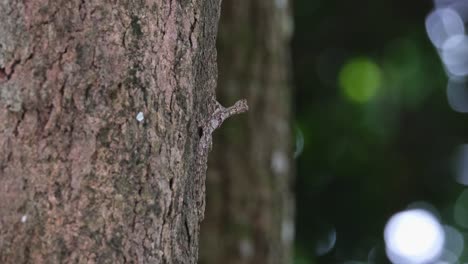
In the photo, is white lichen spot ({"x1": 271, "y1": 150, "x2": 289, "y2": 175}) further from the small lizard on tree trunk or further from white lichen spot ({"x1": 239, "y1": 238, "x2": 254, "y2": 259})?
the small lizard on tree trunk

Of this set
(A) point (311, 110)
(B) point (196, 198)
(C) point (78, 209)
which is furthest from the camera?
(A) point (311, 110)

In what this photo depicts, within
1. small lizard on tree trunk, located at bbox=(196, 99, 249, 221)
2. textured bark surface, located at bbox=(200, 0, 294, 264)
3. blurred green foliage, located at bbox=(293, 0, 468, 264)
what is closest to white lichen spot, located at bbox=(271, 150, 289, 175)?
textured bark surface, located at bbox=(200, 0, 294, 264)

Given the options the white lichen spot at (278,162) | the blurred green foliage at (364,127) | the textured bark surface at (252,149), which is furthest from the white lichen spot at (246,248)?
the blurred green foliage at (364,127)

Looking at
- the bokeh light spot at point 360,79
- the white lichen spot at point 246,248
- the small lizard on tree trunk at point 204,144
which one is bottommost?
the white lichen spot at point 246,248

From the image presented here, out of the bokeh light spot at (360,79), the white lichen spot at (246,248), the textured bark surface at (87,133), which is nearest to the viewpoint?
the textured bark surface at (87,133)

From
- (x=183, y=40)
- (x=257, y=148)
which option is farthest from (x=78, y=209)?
(x=257, y=148)

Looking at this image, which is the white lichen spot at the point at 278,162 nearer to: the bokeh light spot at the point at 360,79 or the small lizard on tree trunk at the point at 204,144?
the bokeh light spot at the point at 360,79

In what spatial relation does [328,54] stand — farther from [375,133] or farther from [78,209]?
[78,209]
